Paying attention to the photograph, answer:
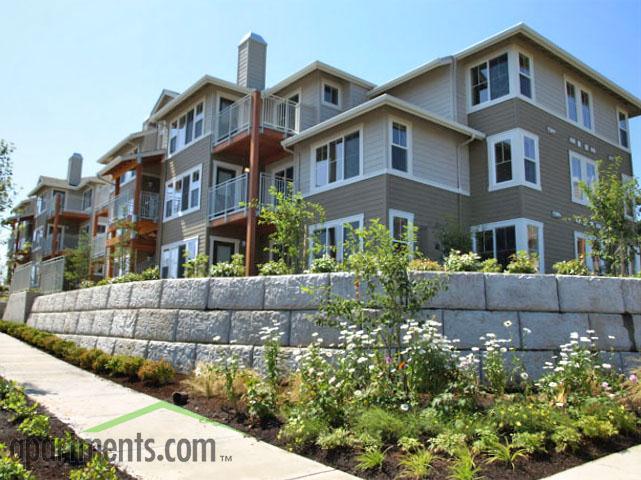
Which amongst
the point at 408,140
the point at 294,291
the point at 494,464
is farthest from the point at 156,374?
the point at 408,140

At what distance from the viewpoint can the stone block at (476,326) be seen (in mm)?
7340

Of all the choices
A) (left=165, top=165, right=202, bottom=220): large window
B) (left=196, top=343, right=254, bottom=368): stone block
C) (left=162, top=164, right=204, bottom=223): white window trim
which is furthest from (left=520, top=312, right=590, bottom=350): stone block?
(left=165, top=165, right=202, bottom=220): large window

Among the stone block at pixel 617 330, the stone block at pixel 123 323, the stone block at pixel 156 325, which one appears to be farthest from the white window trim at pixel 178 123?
the stone block at pixel 617 330

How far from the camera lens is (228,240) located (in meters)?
19.1

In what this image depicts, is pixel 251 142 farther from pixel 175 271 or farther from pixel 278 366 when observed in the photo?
pixel 278 366

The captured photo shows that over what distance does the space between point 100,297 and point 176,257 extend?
719cm

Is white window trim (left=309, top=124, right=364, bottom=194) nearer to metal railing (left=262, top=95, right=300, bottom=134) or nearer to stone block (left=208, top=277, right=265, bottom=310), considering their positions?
metal railing (left=262, top=95, right=300, bottom=134)

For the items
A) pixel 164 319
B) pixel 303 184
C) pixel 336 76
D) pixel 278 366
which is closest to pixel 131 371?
pixel 164 319

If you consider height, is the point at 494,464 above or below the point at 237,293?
below

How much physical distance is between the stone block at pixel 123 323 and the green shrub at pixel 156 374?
2.67m

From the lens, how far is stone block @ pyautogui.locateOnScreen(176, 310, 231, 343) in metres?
8.92

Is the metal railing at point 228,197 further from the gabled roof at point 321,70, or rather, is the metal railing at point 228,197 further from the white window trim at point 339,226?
the gabled roof at point 321,70

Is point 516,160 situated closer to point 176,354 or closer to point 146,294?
point 146,294

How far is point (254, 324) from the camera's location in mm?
8469
